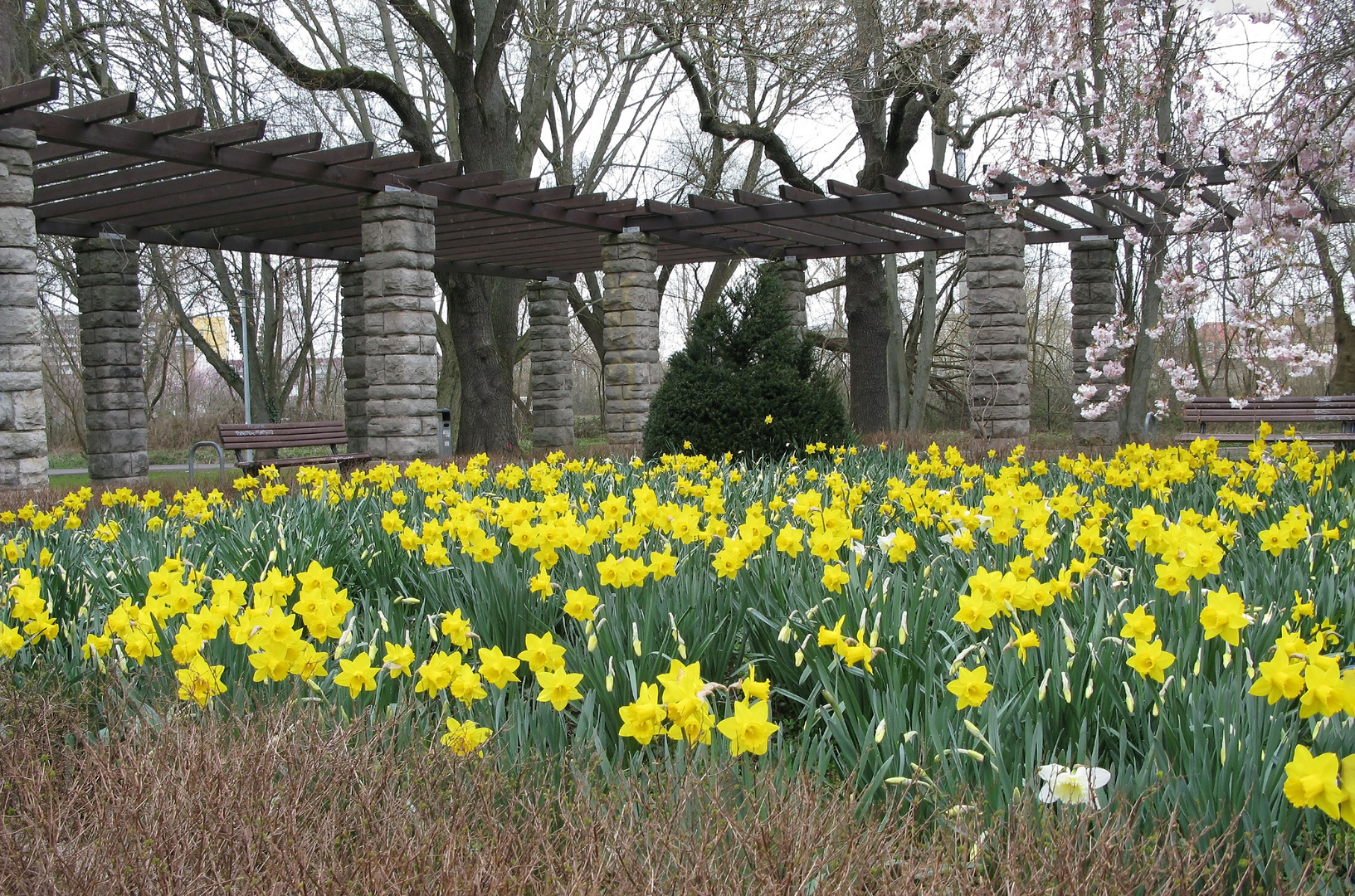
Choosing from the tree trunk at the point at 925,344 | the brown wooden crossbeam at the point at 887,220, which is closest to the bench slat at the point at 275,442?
the brown wooden crossbeam at the point at 887,220

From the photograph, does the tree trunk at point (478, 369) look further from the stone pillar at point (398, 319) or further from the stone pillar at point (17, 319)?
the stone pillar at point (17, 319)

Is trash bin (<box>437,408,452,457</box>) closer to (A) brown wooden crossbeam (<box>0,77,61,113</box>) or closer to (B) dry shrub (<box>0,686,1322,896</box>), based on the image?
(A) brown wooden crossbeam (<box>0,77,61,113</box>)

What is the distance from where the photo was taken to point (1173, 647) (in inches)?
102

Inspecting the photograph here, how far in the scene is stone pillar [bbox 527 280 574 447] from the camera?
18750 millimetres

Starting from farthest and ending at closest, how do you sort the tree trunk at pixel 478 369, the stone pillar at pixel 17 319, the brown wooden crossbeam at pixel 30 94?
the tree trunk at pixel 478 369, the stone pillar at pixel 17 319, the brown wooden crossbeam at pixel 30 94

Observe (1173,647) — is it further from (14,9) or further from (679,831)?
(14,9)

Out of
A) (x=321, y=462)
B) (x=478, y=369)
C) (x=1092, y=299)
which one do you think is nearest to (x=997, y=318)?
(x=1092, y=299)

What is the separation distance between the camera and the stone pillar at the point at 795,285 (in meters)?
17.2

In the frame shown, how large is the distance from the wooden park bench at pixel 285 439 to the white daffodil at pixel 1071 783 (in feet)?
33.5

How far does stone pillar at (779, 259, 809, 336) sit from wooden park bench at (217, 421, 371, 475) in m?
7.11

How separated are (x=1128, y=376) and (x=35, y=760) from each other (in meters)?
20.5

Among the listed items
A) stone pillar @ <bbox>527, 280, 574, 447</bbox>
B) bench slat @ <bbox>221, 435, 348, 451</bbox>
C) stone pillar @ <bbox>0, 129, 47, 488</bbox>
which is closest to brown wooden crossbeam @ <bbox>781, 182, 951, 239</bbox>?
stone pillar @ <bbox>527, 280, 574, 447</bbox>

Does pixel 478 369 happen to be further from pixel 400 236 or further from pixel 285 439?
pixel 400 236

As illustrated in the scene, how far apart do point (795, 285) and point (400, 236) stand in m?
7.68
